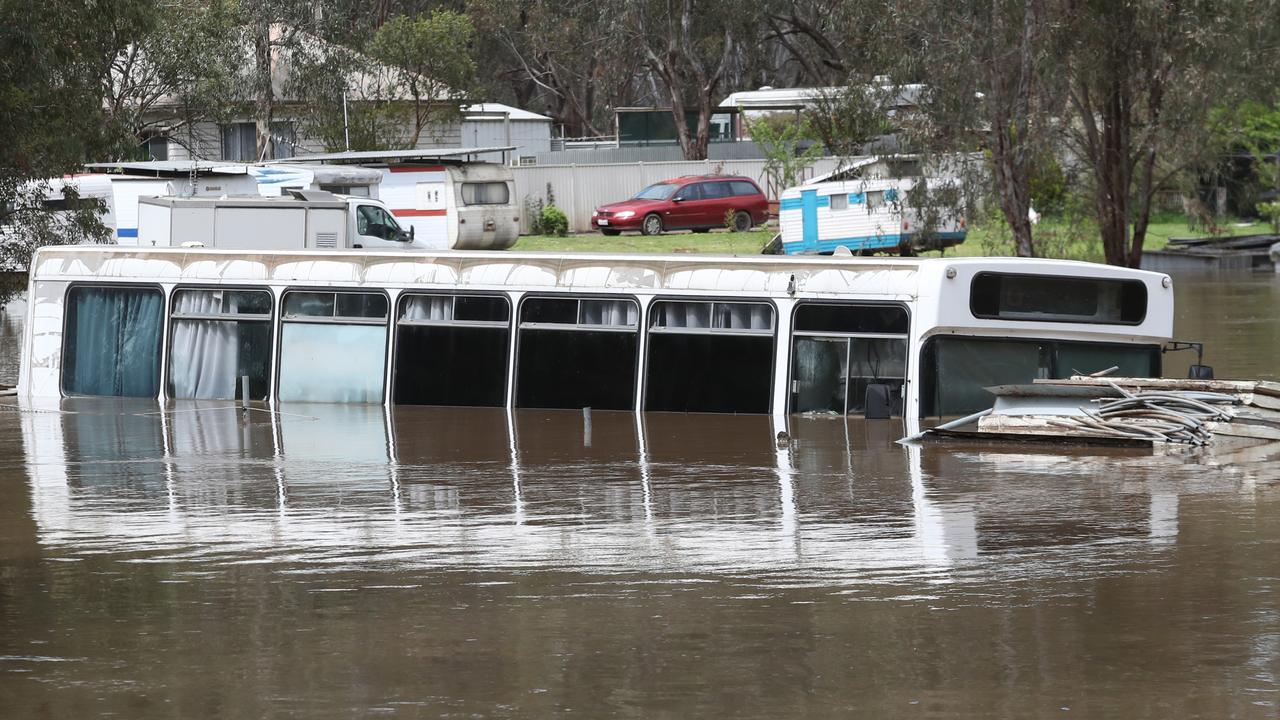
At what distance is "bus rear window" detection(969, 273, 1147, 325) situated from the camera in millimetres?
17875

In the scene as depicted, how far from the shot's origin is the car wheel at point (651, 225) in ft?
164

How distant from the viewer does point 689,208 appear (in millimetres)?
50531

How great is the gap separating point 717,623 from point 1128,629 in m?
2.25

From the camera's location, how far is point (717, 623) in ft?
33.6

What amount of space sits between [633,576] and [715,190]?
132ft

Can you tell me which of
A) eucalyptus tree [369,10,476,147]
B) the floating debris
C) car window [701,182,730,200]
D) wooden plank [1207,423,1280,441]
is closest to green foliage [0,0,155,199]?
the floating debris

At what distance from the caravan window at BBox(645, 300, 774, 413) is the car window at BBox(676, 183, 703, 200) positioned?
104ft

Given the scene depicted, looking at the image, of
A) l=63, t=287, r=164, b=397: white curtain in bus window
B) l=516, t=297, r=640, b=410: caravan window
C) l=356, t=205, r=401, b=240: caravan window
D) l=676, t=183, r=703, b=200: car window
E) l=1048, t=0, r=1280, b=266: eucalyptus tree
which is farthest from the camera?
l=676, t=183, r=703, b=200: car window

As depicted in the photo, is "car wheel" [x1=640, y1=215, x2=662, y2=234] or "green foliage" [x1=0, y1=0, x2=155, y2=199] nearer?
"green foliage" [x1=0, y1=0, x2=155, y2=199]

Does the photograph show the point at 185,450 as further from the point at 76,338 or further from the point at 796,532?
the point at 796,532

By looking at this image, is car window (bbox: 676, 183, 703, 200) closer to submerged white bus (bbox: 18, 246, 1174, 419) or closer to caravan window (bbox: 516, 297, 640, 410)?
submerged white bus (bbox: 18, 246, 1174, 419)

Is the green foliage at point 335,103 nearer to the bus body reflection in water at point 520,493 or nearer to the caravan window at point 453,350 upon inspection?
the caravan window at point 453,350

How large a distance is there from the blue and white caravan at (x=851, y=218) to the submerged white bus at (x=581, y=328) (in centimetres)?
2240

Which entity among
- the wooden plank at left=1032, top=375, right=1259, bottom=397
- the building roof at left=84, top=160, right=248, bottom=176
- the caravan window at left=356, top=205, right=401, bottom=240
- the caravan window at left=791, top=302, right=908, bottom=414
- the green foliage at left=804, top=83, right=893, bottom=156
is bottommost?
the wooden plank at left=1032, top=375, right=1259, bottom=397
